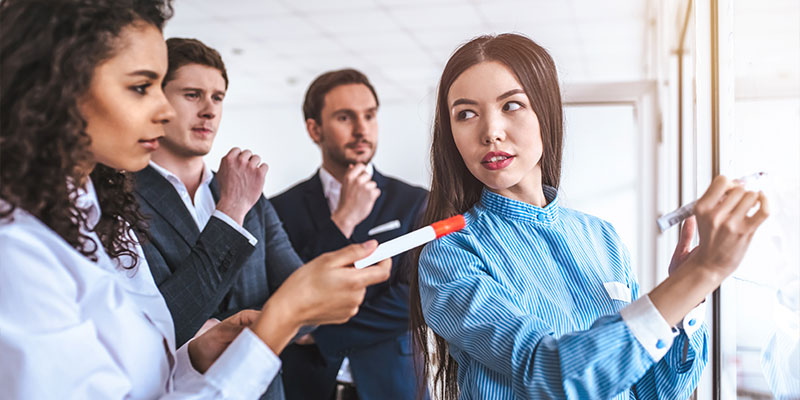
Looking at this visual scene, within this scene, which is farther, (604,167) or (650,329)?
(604,167)

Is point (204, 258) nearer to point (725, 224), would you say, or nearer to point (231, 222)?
point (231, 222)

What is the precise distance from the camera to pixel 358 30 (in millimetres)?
5320

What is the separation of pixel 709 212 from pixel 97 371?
0.74 m

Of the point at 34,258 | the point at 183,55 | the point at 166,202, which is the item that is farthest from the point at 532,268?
the point at 183,55

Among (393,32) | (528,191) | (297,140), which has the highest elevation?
(393,32)

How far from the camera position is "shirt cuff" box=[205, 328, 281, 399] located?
0.85m

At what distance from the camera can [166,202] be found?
4.88 feet

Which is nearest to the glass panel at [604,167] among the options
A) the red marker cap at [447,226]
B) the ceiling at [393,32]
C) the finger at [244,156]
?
the ceiling at [393,32]

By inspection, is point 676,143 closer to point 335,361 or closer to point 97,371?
point 335,361

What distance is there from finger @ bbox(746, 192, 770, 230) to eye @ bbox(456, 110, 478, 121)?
490 mm

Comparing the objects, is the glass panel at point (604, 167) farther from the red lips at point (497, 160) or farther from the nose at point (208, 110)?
the red lips at point (497, 160)

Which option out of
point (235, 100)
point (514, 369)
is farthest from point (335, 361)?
point (235, 100)

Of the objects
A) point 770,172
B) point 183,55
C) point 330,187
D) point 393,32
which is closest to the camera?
point 770,172

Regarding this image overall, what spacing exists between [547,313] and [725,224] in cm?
32
